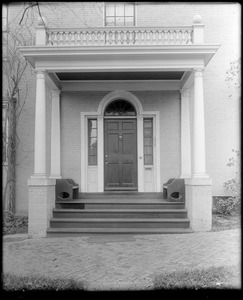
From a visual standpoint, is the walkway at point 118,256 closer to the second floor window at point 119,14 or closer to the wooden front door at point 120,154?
the wooden front door at point 120,154

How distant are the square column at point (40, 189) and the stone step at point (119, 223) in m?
0.31

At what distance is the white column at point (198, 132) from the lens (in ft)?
25.4

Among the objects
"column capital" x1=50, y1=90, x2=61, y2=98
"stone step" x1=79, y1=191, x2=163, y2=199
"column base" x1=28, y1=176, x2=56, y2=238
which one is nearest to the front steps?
"column base" x1=28, y1=176, x2=56, y2=238

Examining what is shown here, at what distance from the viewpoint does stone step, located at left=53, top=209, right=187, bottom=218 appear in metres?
7.97

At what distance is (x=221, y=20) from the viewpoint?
Answer: 9.81m

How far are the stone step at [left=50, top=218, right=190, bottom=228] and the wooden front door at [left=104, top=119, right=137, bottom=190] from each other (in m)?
2.11

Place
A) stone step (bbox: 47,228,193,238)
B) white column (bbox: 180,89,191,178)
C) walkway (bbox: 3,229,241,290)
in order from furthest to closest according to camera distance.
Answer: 1. white column (bbox: 180,89,191,178)
2. stone step (bbox: 47,228,193,238)
3. walkway (bbox: 3,229,241,290)

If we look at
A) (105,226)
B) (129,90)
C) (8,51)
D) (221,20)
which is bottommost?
(105,226)

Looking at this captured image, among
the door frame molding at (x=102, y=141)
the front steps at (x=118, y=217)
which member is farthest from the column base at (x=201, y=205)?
the door frame molding at (x=102, y=141)

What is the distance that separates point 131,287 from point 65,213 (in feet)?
13.9

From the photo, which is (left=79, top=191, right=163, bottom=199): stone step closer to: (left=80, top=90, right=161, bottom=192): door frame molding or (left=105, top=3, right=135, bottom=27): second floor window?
(left=80, top=90, right=161, bottom=192): door frame molding

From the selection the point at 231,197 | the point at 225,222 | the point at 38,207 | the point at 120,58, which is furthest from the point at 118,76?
the point at 225,222
